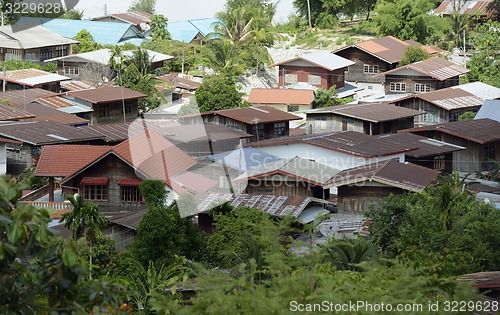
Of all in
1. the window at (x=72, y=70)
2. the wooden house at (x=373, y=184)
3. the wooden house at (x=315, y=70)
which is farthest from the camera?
the window at (x=72, y=70)

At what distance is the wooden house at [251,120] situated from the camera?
28638 mm

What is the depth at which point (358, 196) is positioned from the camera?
67.3ft

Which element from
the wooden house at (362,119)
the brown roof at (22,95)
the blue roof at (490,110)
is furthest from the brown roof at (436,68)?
the brown roof at (22,95)

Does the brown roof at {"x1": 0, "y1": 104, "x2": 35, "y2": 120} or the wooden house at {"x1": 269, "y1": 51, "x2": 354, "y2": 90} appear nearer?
the brown roof at {"x1": 0, "y1": 104, "x2": 35, "y2": 120}

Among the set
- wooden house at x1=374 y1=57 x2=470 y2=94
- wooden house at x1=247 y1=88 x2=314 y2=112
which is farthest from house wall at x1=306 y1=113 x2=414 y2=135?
wooden house at x1=374 y1=57 x2=470 y2=94

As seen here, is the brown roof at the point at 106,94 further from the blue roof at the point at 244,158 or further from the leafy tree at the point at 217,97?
the blue roof at the point at 244,158

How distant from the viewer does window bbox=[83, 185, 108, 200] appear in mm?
20031

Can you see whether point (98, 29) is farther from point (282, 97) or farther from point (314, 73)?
point (282, 97)

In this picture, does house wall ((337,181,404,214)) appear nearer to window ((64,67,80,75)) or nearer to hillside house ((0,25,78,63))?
window ((64,67,80,75))

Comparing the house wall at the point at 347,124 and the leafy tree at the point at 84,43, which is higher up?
the leafy tree at the point at 84,43

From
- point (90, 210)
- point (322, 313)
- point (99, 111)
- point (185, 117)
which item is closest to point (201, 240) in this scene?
point (90, 210)

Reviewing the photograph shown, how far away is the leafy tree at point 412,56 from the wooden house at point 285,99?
18.1ft

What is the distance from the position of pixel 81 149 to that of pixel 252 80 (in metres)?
18.7

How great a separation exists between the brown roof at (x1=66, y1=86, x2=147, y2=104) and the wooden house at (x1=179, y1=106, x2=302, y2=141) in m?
2.91
